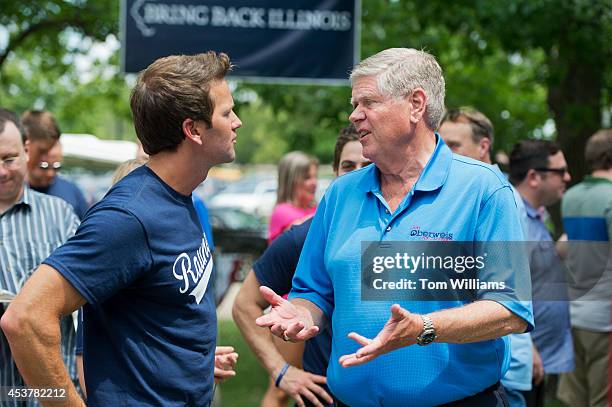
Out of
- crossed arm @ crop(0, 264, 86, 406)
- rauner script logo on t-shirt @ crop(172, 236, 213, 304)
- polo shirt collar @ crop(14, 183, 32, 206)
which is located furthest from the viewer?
polo shirt collar @ crop(14, 183, 32, 206)

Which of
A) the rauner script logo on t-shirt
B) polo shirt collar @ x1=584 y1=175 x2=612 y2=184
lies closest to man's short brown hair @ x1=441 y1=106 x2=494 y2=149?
polo shirt collar @ x1=584 y1=175 x2=612 y2=184

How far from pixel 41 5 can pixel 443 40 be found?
15.4 ft

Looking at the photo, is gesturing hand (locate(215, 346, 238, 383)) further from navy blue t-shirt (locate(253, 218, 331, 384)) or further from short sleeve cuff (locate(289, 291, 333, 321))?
navy blue t-shirt (locate(253, 218, 331, 384))

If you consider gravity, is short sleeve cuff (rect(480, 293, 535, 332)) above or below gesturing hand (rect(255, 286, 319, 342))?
above

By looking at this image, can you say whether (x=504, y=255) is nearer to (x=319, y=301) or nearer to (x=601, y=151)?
(x=319, y=301)

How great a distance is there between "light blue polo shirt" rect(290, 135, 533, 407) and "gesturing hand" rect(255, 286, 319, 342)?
0.47 ft

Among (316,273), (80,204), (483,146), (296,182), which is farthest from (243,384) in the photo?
(316,273)

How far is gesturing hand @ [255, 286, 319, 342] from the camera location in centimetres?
287

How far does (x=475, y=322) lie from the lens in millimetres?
2734

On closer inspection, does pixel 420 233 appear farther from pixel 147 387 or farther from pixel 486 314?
pixel 147 387

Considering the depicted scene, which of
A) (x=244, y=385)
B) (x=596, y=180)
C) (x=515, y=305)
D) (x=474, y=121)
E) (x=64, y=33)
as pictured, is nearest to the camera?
(x=515, y=305)

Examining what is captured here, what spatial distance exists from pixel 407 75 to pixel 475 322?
879 mm

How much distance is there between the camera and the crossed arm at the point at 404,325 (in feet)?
8.43

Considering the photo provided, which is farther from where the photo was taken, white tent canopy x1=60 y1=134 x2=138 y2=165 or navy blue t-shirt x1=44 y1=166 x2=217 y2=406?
white tent canopy x1=60 y1=134 x2=138 y2=165
